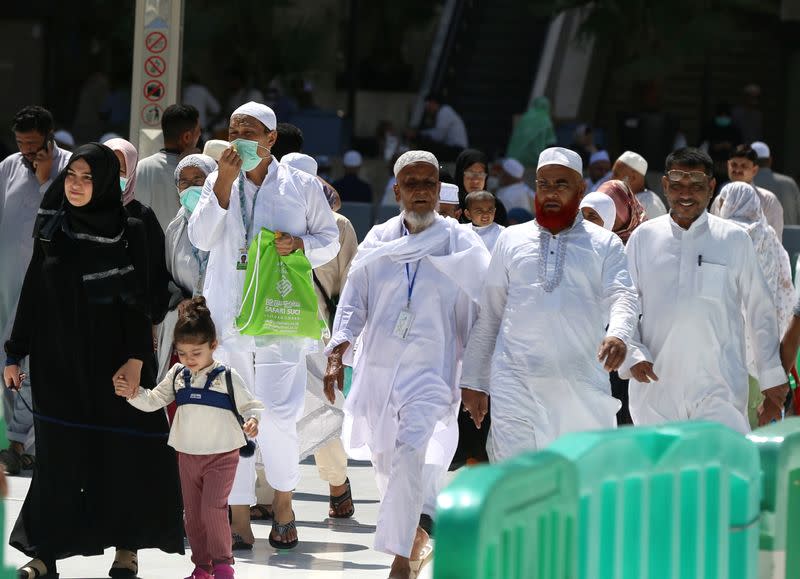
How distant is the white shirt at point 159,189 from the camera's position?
9.46 meters

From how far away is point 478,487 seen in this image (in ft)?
12.9

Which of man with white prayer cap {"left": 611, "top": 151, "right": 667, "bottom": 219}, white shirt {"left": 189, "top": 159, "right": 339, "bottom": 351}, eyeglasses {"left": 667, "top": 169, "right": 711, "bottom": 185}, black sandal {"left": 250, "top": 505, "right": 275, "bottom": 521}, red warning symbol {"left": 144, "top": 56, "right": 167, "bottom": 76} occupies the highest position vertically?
red warning symbol {"left": 144, "top": 56, "right": 167, "bottom": 76}

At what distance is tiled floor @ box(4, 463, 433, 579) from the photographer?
755 cm

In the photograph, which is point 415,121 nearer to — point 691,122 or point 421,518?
point 691,122

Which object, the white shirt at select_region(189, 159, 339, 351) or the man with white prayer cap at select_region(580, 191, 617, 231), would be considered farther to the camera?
the man with white prayer cap at select_region(580, 191, 617, 231)

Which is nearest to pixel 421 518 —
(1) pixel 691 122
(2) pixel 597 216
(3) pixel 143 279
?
(3) pixel 143 279

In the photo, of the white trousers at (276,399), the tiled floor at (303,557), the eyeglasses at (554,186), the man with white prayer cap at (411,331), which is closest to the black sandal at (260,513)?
the tiled floor at (303,557)

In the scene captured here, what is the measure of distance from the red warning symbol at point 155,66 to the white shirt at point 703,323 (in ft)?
16.2

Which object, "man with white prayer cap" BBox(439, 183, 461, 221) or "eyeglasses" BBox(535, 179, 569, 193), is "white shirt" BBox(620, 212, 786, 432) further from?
"man with white prayer cap" BBox(439, 183, 461, 221)

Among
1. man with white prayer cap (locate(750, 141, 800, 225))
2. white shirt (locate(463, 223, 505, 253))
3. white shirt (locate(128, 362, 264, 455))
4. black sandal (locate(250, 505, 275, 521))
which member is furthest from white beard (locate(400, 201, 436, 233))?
man with white prayer cap (locate(750, 141, 800, 225))

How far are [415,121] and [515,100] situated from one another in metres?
1.60

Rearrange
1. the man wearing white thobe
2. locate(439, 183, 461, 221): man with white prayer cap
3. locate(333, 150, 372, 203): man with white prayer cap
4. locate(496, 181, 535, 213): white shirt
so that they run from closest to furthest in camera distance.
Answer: the man wearing white thobe, locate(439, 183, 461, 221): man with white prayer cap, locate(496, 181, 535, 213): white shirt, locate(333, 150, 372, 203): man with white prayer cap

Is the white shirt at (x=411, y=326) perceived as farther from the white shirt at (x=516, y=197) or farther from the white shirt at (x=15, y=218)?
the white shirt at (x=516, y=197)

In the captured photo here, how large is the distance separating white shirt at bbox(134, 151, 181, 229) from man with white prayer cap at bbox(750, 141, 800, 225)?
6546mm
